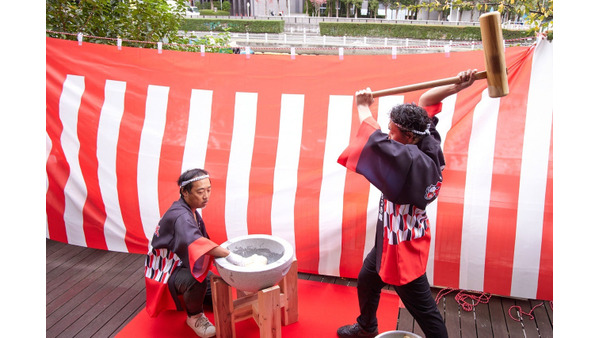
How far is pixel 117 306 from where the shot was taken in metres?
3.20

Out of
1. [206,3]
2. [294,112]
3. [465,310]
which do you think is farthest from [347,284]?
[206,3]

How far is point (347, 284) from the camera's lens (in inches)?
136

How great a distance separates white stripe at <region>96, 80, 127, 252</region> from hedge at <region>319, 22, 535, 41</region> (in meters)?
22.8

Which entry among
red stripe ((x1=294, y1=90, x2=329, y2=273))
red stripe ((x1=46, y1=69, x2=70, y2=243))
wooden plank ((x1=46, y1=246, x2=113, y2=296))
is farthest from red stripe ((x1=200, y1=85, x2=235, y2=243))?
red stripe ((x1=46, y1=69, x2=70, y2=243))

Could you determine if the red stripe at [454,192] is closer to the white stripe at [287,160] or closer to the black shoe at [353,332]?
the black shoe at [353,332]

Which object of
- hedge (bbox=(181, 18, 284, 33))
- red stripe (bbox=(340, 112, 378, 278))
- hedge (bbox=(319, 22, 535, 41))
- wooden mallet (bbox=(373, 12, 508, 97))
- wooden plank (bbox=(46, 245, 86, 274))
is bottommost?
wooden plank (bbox=(46, 245, 86, 274))

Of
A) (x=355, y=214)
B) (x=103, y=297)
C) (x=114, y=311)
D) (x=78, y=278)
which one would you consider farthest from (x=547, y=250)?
(x=78, y=278)

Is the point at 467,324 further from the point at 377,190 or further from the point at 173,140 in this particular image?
the point at 173,140

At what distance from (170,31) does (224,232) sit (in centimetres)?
339

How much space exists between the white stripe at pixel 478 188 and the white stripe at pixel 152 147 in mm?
2680

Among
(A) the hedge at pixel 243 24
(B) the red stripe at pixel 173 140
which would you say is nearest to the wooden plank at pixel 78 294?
(B) the red stripe at pixel 173 140

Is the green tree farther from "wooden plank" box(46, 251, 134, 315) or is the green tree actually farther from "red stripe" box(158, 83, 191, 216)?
"wooden plank" box(46, 251, 134, 315)

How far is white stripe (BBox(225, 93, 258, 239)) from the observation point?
3.52m

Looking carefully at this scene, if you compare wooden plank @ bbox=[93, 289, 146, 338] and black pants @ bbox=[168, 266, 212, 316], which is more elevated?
black pants @ bbox=[168, 266, 212, 316]
